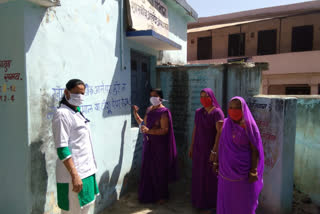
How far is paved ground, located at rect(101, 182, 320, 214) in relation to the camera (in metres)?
3.34

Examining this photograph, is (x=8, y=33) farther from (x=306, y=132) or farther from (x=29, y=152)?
(x=306, y=132)

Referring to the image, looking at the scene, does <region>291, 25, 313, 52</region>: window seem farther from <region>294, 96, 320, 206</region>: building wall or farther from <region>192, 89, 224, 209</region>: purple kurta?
<region>192, 89, 224, 209</region>: purple kurta

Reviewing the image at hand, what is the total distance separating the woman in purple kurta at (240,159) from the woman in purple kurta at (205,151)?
0.63m

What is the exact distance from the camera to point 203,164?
3303 millimetres

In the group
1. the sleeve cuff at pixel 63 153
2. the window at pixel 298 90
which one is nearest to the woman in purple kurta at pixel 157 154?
the sleeve cuff at pixel 63 153

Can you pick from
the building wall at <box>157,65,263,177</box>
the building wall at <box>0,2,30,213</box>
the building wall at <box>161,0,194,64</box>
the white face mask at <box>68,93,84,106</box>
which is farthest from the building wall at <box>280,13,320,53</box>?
the building wall at <box>0,2,30,213</box>

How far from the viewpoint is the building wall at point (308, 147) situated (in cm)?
361

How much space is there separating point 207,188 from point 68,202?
1939 mm

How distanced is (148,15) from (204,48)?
445 inches

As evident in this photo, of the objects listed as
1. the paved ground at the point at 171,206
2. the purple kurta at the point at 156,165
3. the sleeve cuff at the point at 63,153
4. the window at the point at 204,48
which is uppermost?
the window at the point at 204,48

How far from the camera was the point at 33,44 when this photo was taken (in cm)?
215

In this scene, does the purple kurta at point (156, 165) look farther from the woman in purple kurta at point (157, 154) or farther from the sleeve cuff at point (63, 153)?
the sleeve cuff at point (63, 153)

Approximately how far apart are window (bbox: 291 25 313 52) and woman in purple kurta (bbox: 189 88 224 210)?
11617mm

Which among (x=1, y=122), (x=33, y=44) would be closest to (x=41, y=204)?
(x=1, y=122)
